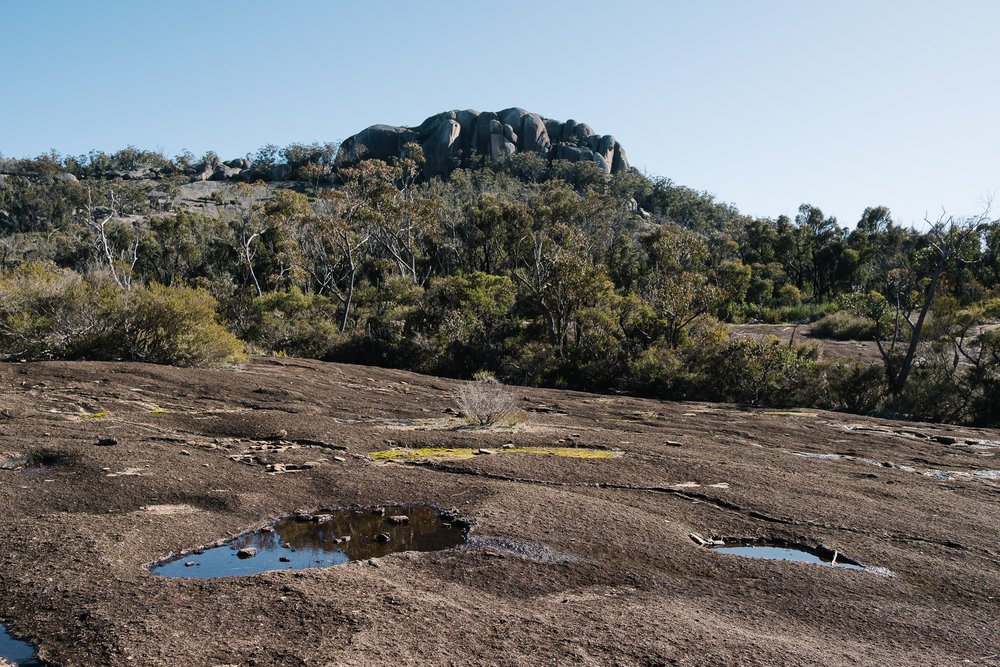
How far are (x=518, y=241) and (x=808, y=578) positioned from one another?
37.0 meters

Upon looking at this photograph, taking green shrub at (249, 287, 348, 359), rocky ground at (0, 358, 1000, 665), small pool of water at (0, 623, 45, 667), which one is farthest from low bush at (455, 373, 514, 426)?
green shrub at (249, 287, 348, 359)

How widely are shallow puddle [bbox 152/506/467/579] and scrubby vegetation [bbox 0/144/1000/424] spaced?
1189cm

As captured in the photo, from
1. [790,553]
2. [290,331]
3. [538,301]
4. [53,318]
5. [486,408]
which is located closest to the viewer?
[790,553]

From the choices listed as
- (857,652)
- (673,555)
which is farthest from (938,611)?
(673,555)

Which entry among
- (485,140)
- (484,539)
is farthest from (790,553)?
(485,140)

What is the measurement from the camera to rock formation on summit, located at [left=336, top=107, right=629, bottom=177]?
375 feet

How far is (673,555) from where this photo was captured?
7066 mm

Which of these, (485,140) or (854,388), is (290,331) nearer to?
(854,388)

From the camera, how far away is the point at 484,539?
723 centimetres

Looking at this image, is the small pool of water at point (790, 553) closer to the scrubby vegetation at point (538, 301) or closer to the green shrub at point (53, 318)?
the scrubby vegetation at point (538, 301)

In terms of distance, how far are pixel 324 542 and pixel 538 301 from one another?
21715 millimetres

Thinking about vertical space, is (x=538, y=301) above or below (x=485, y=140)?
below

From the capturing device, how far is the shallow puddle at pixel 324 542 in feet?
20.9

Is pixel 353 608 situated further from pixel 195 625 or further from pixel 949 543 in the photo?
pixel 949 543
